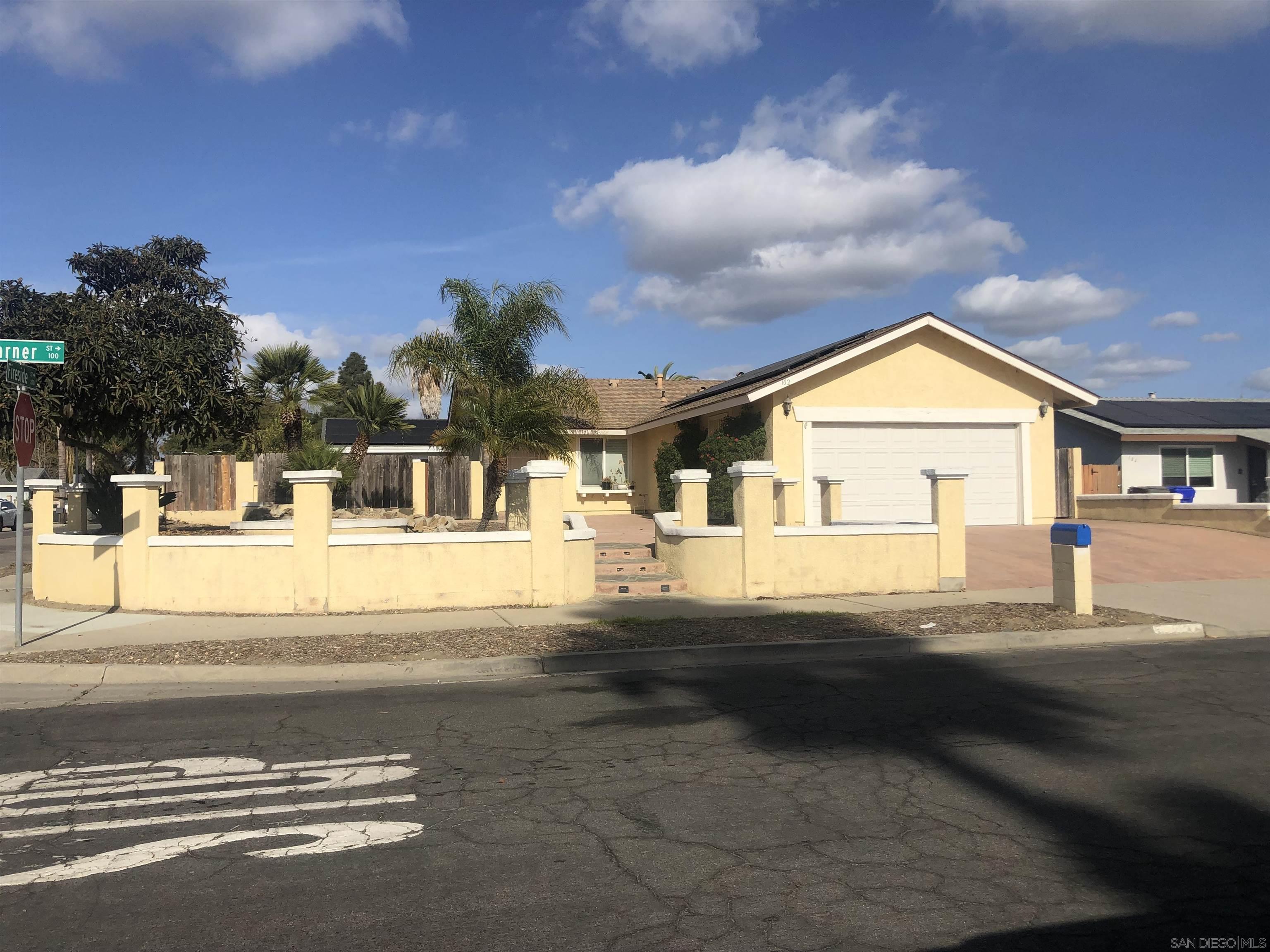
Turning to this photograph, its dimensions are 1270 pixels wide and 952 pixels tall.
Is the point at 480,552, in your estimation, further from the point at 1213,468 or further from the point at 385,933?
the point at 1213,468

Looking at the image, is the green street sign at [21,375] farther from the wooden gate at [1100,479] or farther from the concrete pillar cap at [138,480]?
the wooden gate at [1100,479]

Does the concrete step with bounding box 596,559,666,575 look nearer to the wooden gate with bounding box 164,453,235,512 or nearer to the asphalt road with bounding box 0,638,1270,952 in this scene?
the asphalt road with bounding box 0,638,1270,952

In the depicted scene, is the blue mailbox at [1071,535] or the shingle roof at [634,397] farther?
the shingle roof at [634,397]

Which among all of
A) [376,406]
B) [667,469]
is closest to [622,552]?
[667,469]

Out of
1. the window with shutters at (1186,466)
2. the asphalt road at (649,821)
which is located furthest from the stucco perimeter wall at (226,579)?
the window with shutters at (1186,466)

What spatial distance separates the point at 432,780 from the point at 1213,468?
29322 millimetres

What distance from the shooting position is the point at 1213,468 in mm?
28797

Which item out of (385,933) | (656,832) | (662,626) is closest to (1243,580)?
(662,626)

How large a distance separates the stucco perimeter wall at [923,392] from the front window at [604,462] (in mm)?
6287

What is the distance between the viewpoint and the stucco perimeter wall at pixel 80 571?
12.6m

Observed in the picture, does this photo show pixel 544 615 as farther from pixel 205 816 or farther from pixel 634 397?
pixel 634 397

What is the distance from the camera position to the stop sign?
10047 millimetres

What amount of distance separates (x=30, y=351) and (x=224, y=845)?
7515 millimetres

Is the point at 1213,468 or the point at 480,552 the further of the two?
the point at 1213,468
